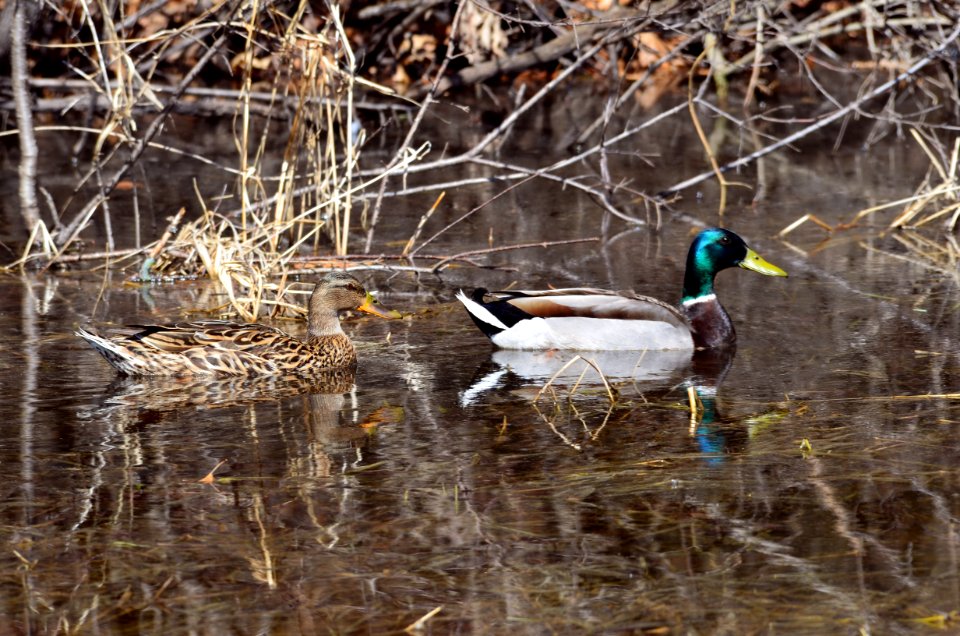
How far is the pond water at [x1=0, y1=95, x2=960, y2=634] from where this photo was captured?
4520 millimetres

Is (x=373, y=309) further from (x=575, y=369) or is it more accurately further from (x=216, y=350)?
(x=575, y=369)

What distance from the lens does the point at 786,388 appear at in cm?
→ 705

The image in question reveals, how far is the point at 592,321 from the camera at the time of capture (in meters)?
8.24

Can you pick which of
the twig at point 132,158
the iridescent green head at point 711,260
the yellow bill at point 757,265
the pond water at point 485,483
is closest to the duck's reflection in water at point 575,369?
the pond water at point 485,483

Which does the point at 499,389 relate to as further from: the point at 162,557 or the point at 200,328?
the point at 162,557

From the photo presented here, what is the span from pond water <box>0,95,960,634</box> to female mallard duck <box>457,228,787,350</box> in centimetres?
17

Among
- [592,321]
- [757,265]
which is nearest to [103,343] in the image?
[592,321]

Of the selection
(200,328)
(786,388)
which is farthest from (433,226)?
(786,388)

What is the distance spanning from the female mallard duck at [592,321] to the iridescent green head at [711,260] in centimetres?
25

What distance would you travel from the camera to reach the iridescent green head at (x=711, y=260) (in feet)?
28.6

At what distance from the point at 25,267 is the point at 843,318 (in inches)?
203

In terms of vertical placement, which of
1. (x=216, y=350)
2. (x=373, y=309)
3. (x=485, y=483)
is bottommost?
(x=485, y=483)

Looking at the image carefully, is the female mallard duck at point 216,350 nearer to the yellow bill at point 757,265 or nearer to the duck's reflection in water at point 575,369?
the duck's reflection in water at point 575,369

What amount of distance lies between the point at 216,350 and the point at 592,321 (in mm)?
2041
